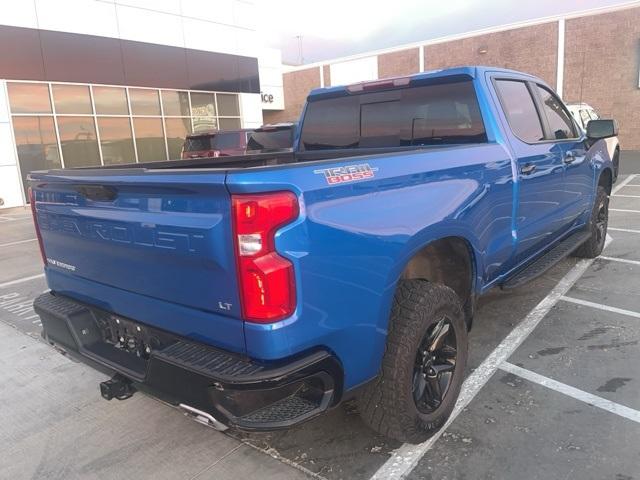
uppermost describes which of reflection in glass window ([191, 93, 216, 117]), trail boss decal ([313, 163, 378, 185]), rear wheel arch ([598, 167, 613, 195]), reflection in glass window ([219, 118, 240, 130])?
reflection in glass window ([191, 93, 216, 117])

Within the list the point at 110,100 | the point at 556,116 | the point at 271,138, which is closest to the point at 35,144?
the point at 110,100

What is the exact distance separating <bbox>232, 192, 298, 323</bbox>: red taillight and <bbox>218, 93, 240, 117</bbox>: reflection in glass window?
719 inches

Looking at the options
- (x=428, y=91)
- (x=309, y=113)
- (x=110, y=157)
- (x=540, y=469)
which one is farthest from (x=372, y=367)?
(x=110, y=157)

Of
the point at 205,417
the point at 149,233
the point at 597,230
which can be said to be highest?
the point at 149,233

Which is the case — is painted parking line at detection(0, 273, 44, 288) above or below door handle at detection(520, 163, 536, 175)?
below

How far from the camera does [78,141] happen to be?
583 inches

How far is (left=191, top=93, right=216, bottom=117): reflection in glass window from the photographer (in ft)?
59.2

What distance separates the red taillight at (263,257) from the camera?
1848 millimetres

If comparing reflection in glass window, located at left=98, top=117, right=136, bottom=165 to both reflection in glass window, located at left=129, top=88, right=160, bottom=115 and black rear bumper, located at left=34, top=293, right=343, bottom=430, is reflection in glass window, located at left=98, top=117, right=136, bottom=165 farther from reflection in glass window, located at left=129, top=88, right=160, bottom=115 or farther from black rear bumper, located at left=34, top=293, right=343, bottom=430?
black rear bumper, located at left=34, top=293, right=343, bottom=430

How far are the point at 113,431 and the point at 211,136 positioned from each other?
31.0ft

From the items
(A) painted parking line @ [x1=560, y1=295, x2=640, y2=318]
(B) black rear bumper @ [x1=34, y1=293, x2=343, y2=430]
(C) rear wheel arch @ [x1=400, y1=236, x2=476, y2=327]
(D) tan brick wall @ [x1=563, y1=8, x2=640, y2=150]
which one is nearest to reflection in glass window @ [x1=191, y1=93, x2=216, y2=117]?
(A) painted parking line @ [x1=560, y1=295, x2=640, y2=318]

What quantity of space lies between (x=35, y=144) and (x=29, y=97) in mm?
1246

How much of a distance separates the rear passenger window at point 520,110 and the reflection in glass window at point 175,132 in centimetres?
1501

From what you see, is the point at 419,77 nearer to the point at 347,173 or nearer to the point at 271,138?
the point at 347,173
